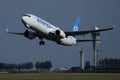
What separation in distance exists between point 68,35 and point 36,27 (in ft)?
41.2

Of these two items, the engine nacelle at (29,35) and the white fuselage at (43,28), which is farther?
the engine nacelle at (29,35)

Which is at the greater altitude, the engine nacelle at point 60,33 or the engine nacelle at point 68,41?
the engine nacelle at point 60,33

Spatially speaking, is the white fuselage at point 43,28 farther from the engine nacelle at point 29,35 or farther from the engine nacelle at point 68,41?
the engine nacelle at point 68,41

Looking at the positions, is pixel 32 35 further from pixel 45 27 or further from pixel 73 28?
pixel 73 28

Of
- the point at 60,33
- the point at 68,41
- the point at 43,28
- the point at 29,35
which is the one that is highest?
the point at 43,28

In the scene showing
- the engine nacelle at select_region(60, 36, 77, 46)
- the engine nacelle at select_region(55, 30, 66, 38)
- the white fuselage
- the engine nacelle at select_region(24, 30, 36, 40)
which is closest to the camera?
the white fuselage

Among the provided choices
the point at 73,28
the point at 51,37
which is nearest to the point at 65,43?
the point at 51,37

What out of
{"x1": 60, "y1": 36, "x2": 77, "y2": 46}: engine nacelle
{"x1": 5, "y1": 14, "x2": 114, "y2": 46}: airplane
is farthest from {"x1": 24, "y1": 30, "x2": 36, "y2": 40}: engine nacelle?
{"x1": 60, "y1": 36, "x2": 77, "y2": 46}: engine nacelle

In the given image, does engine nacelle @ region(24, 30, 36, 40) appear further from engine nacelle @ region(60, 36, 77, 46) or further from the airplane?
engine nacelle @ region(60, 36, 77, 46)

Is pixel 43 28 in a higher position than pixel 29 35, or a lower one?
higher

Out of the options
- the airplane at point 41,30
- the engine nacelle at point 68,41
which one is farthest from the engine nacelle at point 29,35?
the engine nacelle at point 68,41

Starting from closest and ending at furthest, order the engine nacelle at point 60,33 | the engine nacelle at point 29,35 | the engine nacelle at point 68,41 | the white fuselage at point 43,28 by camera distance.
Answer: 1. the white fuselage at point 43,28
2. the engine nacelle at point 29,35
3. the engine nacelle at point 60,33
4. the engine nacelle at point 68,41

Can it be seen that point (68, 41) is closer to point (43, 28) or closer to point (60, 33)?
point (60, 33)

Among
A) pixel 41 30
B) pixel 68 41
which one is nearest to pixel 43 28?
pixel 41 30
